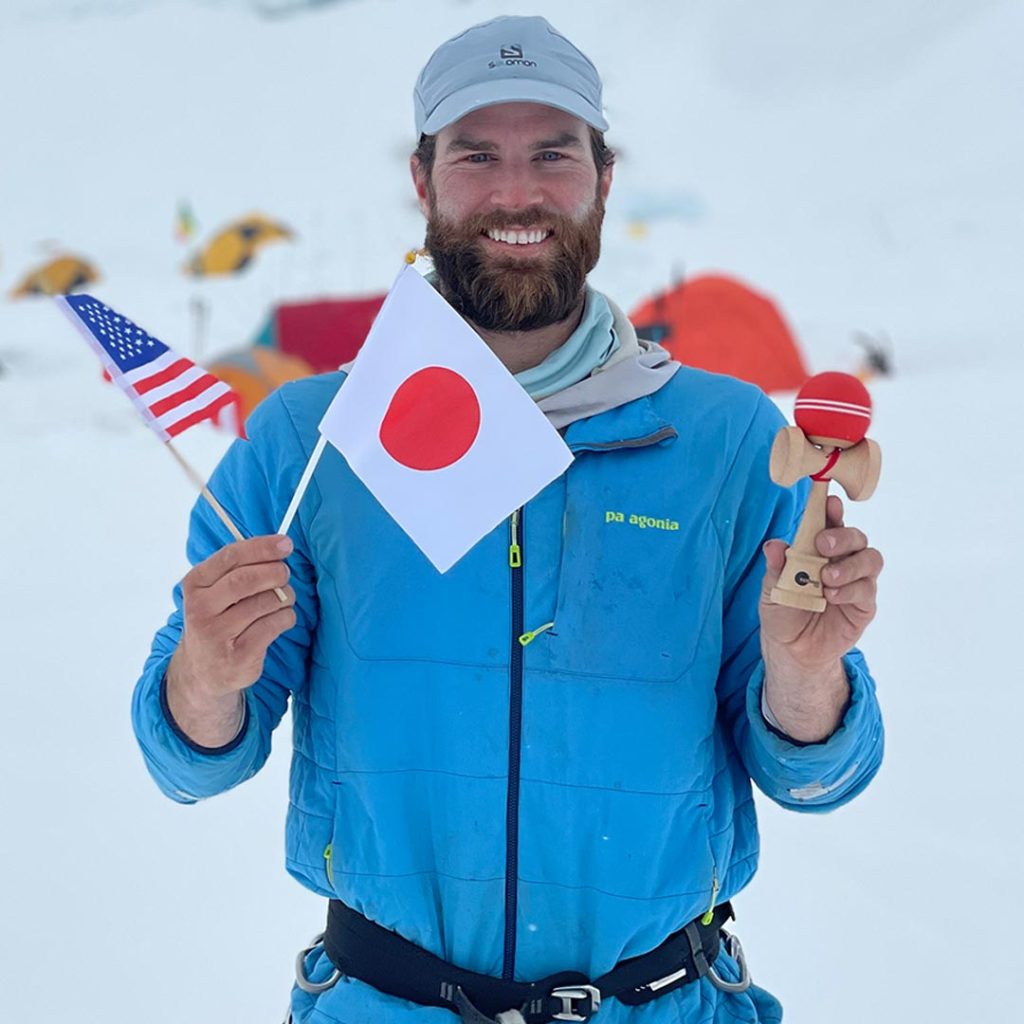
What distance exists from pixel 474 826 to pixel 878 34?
23.5 feet

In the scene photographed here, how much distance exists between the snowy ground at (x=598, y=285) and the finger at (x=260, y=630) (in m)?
1.68

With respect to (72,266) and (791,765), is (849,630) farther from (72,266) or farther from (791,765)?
(72,266)

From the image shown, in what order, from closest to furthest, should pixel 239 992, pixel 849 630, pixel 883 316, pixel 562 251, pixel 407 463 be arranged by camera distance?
pixel 849 630 → pixel 407 463 → pixel 562 251 → pixel 239 992 → pixel 883 316

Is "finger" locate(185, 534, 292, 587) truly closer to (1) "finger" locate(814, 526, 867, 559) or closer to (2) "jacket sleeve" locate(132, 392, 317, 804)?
(2) "jacket sleeve" locate(132, 392, 317, 804)

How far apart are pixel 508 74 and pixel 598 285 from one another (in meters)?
5.40

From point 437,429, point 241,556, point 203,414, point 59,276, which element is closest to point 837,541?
point 437,429

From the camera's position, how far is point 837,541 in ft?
3.01

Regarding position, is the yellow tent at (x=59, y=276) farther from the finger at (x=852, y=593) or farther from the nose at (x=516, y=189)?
the finger at (x=852, y=593)

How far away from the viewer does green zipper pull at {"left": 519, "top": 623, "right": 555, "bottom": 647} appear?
1089 millimetres

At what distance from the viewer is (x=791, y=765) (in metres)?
1.08

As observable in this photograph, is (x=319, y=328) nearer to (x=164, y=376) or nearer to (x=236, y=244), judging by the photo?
(x=236, y=244)

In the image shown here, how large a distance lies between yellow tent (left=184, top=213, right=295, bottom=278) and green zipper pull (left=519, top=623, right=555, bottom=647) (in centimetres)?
647

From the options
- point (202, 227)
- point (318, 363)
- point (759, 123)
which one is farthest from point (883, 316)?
point (202, 227)

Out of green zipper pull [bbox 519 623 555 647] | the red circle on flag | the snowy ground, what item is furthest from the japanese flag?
the snowy ground
